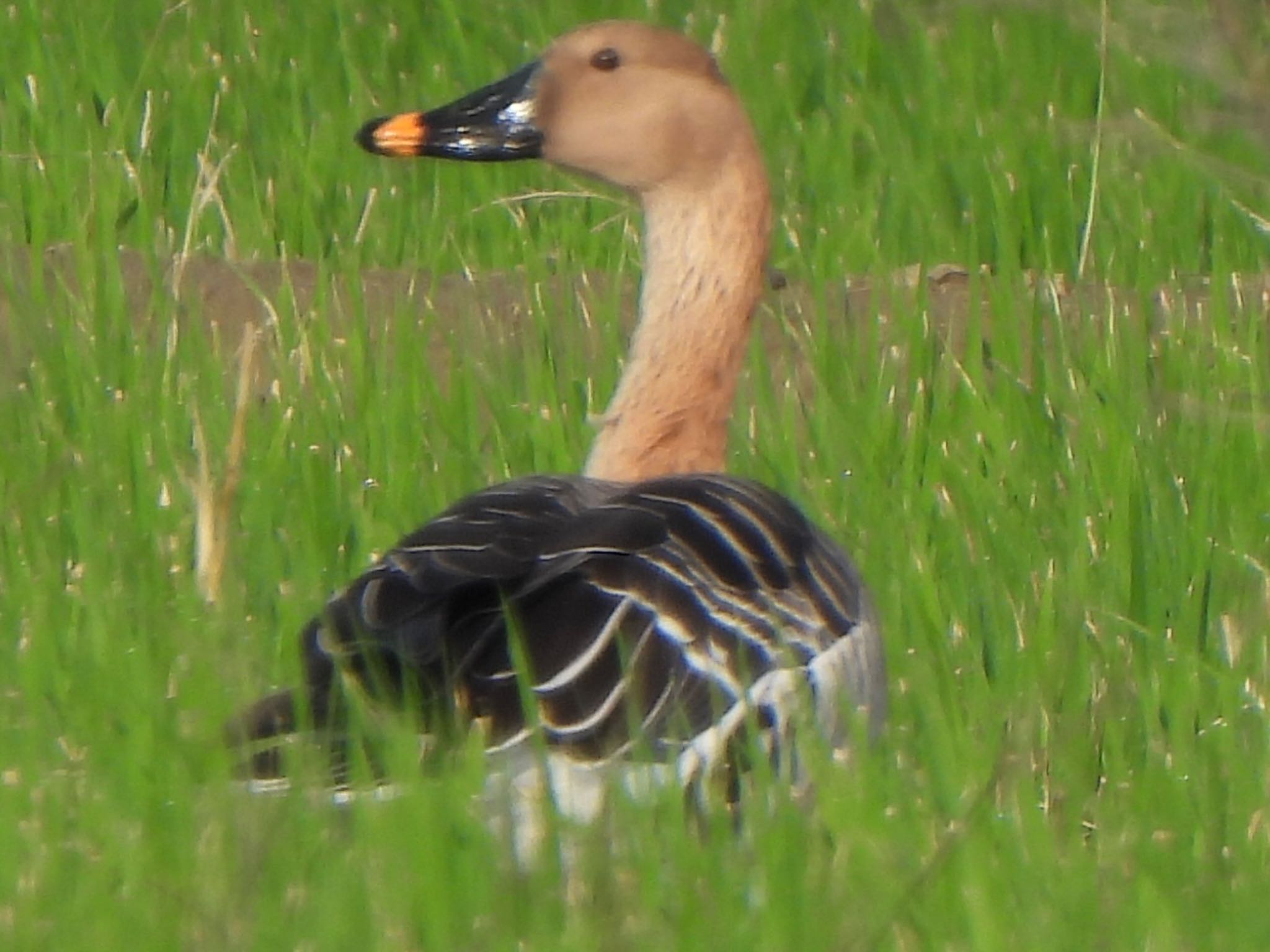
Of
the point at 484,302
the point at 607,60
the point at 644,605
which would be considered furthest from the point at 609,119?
the point at 644,605

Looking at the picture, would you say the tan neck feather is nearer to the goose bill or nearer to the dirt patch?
the goose bill

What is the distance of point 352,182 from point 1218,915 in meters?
4.12

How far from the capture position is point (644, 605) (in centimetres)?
355

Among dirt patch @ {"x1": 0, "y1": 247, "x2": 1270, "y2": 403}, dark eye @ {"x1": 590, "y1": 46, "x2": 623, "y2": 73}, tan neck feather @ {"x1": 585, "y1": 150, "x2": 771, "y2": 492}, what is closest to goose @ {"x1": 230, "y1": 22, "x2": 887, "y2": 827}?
tan neck feather @ {"x1": 585, "y1": 150, "x2": 771, "y2": 492}

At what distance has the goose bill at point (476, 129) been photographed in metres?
4.86

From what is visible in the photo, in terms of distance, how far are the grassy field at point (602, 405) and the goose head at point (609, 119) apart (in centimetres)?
50

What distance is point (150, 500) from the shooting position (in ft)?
15.4

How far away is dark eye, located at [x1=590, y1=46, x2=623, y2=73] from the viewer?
4.89m

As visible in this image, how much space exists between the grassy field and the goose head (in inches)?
19.8

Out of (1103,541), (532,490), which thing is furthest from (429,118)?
(1103,541)

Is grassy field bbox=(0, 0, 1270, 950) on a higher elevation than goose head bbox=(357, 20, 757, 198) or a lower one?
lower

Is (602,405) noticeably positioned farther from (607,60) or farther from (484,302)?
(607,60)

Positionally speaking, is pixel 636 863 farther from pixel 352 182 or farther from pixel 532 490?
pixel 352 182

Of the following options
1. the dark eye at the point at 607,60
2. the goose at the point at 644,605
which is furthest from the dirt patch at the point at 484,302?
the dark eye at the point at 607,60
